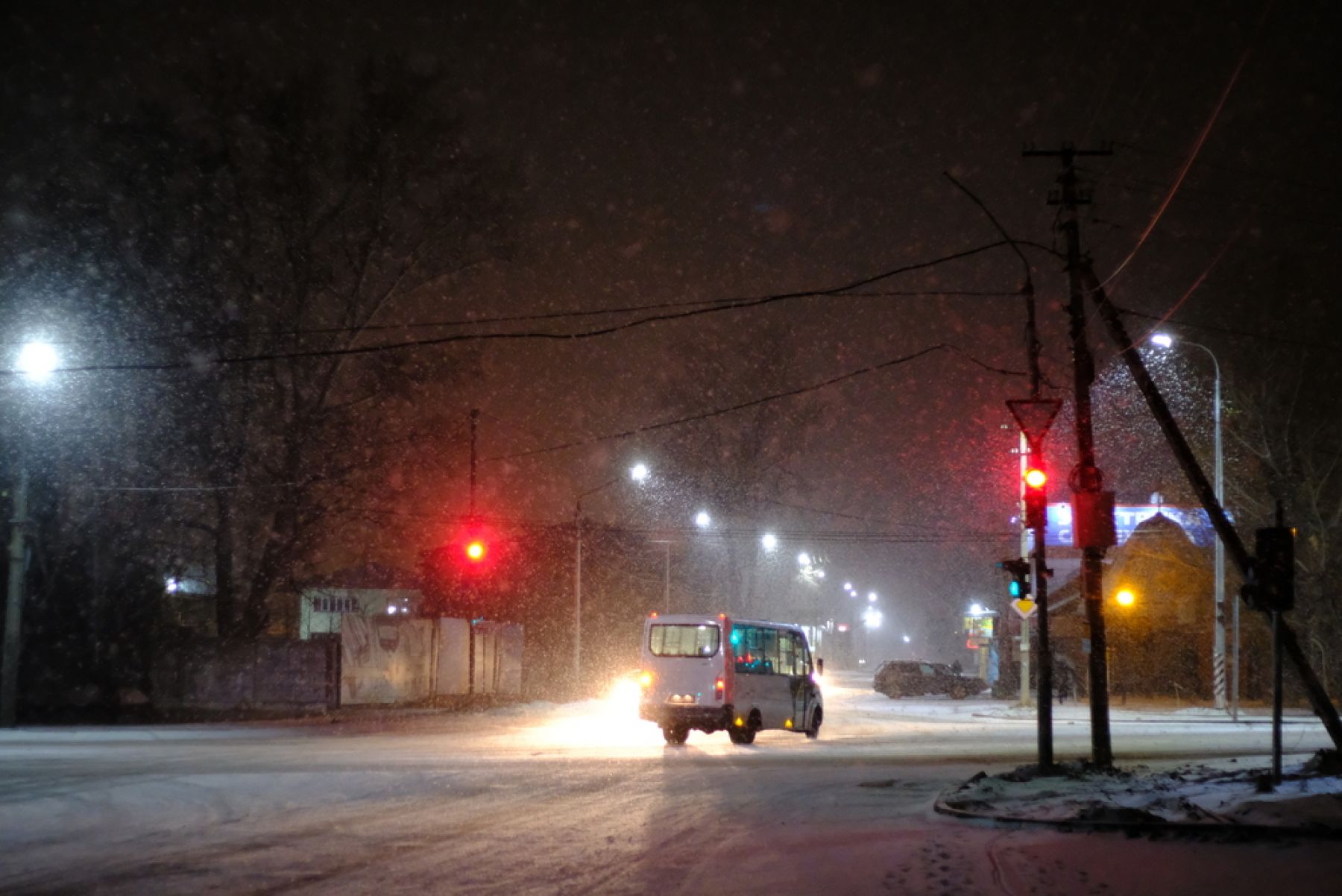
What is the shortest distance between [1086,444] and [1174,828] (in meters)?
7.49

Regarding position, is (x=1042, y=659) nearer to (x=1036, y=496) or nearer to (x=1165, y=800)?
(x=1036, y=496)

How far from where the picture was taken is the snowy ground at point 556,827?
32.1 feet

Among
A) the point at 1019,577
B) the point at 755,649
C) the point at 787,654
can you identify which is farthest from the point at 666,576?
the point at 1019,577

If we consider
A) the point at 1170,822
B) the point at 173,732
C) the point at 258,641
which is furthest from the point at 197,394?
the point at 1170,822

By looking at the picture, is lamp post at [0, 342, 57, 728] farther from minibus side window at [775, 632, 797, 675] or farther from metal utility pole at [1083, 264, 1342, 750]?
metal utility pole at [1083, 264, 1342, 750]

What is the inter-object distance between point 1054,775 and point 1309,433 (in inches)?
1086

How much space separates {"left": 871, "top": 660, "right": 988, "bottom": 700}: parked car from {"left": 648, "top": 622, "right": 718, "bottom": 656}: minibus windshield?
105ft

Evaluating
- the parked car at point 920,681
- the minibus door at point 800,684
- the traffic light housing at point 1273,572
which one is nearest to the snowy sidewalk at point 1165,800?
the traffic light housing at point 1273,572

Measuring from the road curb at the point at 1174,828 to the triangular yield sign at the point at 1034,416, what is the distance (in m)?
6.70

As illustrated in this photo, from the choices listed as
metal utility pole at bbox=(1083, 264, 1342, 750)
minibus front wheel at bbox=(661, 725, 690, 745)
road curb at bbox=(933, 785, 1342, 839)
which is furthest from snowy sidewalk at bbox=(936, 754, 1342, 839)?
minibus front wheel at bbox=(661, 725, 690, 745)

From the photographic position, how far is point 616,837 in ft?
39.7

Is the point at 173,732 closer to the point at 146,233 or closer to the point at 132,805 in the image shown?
the point at 146,233

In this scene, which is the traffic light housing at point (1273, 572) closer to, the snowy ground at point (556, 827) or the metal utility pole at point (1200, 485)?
the metal utility pole at point (1200, 485)

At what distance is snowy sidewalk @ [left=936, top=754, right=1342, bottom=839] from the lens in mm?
11688
